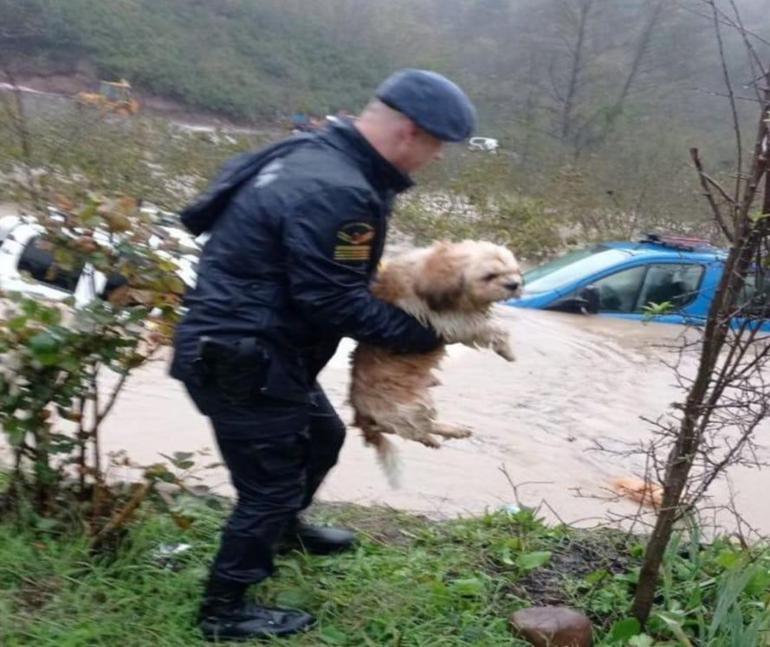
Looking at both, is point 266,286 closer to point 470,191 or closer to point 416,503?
point 416,503

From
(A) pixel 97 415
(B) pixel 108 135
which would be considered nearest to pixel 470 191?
(B) pixel 108 135

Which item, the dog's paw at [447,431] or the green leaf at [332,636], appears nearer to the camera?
the green leaf at [332,636]

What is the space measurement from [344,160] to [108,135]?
1266 centimetres

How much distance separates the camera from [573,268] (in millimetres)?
10539

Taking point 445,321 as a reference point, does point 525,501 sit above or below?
below

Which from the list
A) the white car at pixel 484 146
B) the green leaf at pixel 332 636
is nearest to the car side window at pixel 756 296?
the green leaf at pixel 332 636

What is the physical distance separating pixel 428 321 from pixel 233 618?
1.16 meters

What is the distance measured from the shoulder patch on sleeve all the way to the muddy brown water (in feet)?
4.25

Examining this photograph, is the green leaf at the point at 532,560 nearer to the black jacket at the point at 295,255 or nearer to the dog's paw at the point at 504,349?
the dog's paw at the point at 504,349

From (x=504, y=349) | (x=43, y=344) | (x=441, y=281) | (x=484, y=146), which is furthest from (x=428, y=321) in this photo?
(x=484, y=146)

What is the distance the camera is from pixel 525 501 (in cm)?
597

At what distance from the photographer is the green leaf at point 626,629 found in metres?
3.26

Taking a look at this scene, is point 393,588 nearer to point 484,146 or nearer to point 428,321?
point 428,321

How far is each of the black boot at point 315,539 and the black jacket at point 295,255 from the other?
91cm
